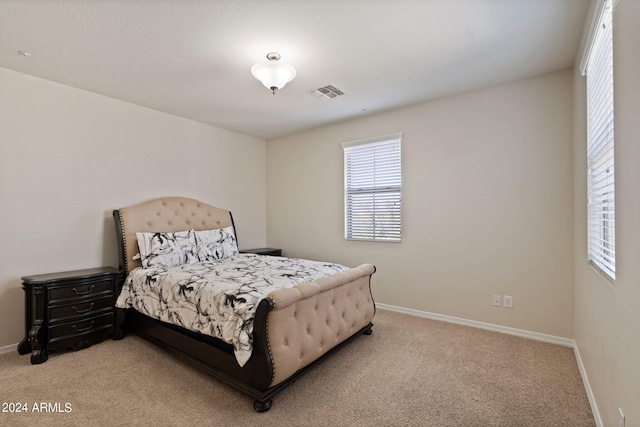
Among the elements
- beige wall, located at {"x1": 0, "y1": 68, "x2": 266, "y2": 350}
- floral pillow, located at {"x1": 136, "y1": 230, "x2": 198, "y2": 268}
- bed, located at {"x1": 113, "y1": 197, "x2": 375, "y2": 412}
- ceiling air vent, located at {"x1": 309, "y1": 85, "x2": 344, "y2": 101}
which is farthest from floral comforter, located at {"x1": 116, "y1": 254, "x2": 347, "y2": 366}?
ceiling air vent, located at {"x1": 309, "y1": 85, "x2": 344, "y2": 101}

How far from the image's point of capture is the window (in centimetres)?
382

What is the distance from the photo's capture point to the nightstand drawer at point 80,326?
261 centimetres

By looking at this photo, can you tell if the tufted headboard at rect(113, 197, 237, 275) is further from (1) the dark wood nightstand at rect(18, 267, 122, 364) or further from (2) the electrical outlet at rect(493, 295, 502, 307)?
(2) the electrical outlet at rect(493, 295, 502, 307)

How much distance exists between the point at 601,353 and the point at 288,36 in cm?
279

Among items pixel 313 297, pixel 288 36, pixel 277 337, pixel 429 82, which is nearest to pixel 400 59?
pixel 429 82

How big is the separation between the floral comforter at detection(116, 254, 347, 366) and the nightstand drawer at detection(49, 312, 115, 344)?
16 cm

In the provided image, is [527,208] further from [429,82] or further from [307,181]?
[307,181]

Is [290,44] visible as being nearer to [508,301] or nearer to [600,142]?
[600,142]

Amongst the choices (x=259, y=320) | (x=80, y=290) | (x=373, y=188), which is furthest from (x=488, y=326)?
(x=80, y=290)

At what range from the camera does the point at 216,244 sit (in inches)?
150

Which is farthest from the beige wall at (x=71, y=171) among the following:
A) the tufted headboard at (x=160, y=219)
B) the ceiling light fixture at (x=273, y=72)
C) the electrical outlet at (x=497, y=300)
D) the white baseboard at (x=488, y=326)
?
the electrical outlet at (x=497, y=300)

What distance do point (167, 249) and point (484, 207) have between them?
3.43 m

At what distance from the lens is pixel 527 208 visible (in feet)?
9.61

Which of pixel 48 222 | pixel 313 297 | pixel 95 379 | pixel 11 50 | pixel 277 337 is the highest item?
pixel 11 50
